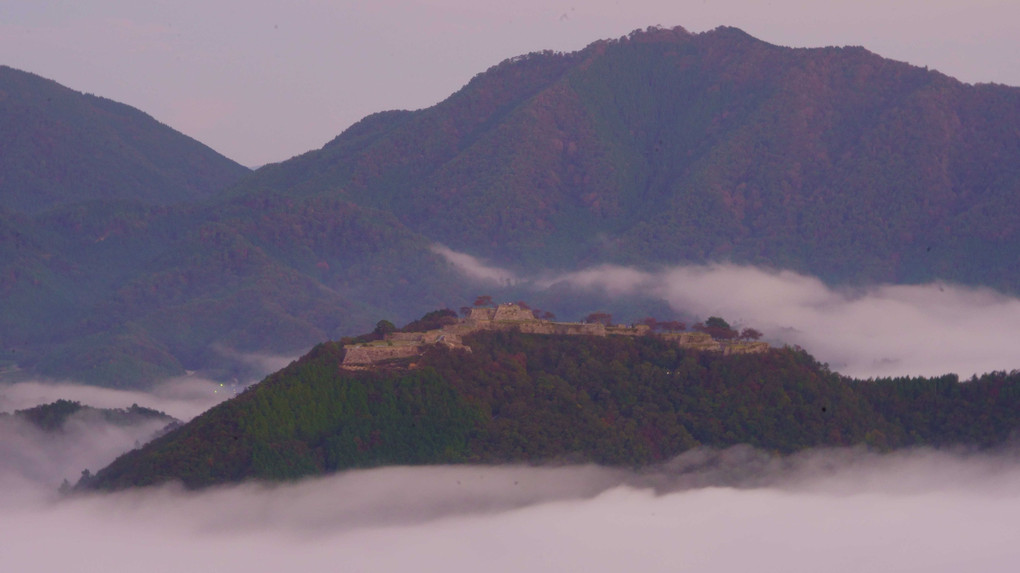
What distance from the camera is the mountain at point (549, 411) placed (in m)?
109

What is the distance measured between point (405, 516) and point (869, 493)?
2272 cm

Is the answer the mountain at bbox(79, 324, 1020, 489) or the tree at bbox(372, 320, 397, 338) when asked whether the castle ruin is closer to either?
the mountain at bbox(79, 324, 1020, 489)

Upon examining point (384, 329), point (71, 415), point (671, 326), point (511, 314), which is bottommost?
point (71, 415)

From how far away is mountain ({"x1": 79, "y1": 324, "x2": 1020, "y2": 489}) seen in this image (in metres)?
109

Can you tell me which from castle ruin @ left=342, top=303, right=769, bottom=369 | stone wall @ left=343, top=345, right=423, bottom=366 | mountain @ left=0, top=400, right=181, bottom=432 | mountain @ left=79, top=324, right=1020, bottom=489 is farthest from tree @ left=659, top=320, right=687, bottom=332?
mountain @ left=0, top=400, right=181, bottom=432

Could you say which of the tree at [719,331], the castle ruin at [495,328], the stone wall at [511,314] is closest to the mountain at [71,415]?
the castle ruin at [495,328]

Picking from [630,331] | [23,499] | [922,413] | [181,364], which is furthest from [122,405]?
[922,413]

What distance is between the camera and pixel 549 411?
372 feet

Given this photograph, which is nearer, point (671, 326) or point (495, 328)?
point (495, 328)

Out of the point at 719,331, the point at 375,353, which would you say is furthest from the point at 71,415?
the point at 719,331

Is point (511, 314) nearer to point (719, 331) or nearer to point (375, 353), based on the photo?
point (375, 353)

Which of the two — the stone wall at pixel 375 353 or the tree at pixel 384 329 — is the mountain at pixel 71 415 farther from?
the stone wall at pixel 375 353

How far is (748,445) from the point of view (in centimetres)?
11431

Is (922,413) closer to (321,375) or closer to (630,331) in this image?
(630,331)
